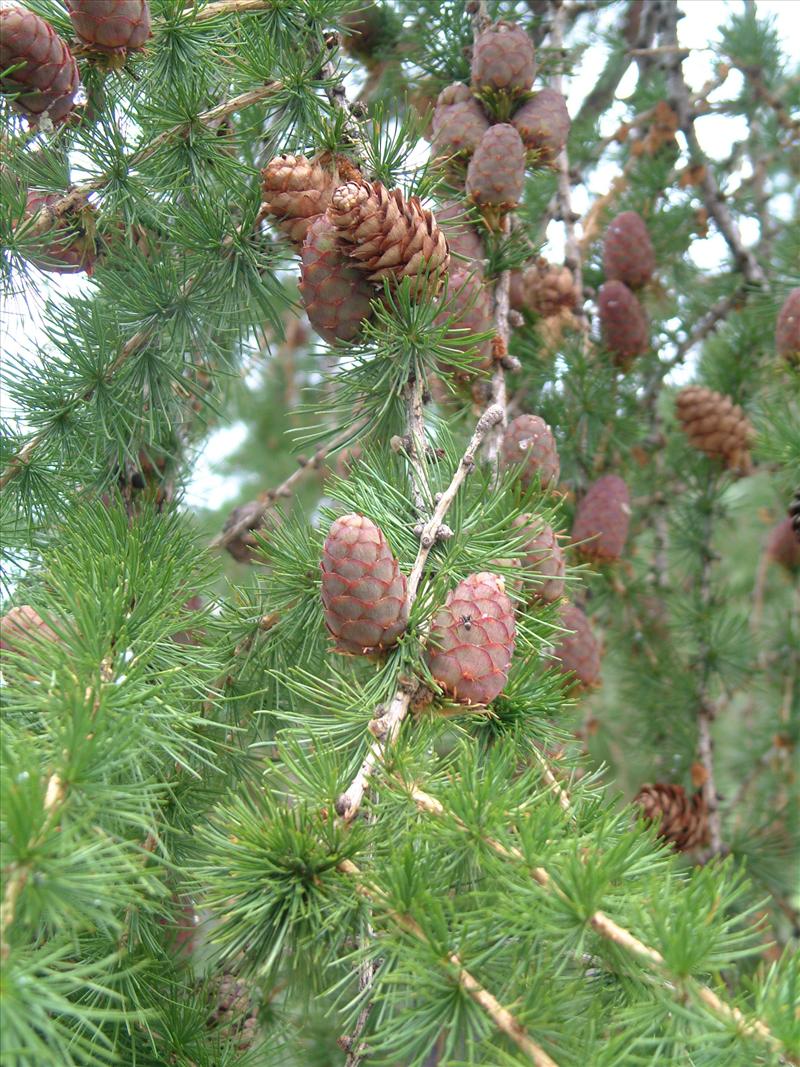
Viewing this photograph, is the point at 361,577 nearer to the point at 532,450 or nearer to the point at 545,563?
the point at 545,563

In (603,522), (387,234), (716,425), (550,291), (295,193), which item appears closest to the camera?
(387,234)

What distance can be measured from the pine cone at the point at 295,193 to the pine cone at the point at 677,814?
2.89 ft

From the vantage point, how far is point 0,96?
90cm

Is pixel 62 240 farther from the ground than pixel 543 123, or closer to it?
closer to it

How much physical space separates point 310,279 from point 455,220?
0.22m

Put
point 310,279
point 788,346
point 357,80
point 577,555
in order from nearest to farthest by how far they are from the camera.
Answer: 1. point 310,279
2. point 788,346
3. point 577,555
4. point 357,80

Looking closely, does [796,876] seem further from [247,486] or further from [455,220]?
[247,486]

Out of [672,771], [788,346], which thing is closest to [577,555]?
[788,346]

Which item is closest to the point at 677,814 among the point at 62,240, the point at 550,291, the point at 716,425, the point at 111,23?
the point at 716,425

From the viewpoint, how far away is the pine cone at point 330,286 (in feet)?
2.81

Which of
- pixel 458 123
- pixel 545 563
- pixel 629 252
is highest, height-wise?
pixel 629 252

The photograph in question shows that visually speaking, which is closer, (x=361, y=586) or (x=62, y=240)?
(x=361, y=586)

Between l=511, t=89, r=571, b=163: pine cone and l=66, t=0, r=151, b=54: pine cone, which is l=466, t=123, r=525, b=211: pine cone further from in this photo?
l=66, t=0, r=151, b=54: pine cone

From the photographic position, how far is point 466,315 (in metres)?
0.95
